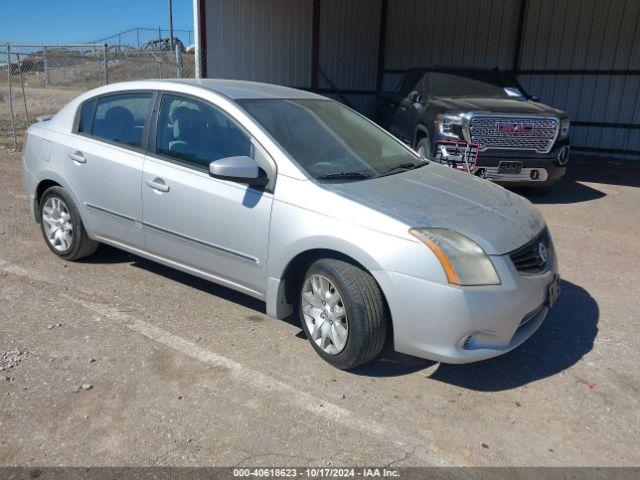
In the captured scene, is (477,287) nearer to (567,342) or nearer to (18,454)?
(567,342)

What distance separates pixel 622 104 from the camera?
12.5 m

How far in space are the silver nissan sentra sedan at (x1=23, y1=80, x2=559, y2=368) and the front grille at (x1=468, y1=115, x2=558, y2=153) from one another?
3368 mm

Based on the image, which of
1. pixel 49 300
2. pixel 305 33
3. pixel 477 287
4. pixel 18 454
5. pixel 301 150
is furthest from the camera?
pixel 305 33

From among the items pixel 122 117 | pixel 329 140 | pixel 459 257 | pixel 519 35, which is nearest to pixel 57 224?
pixel 122 117

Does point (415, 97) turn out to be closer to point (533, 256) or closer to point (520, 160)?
point (520, 160)

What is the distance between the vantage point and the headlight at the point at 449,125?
7781 millimetres

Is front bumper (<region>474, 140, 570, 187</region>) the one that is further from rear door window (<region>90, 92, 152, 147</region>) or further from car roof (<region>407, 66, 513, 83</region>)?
rear door window (<region>90, 92, 152, 147</region>)

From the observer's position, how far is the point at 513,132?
772cm

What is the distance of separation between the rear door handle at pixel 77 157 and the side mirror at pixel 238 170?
5.40 feet

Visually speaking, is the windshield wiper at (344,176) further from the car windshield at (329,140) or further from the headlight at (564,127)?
the headlight at (564,127)

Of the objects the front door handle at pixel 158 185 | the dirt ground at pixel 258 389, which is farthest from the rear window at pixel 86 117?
the dirt ground at pixel 258 389

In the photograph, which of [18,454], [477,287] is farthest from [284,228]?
[18,454]

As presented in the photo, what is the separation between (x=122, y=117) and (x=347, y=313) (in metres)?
2.65

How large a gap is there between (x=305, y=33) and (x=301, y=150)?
10.9 meters
